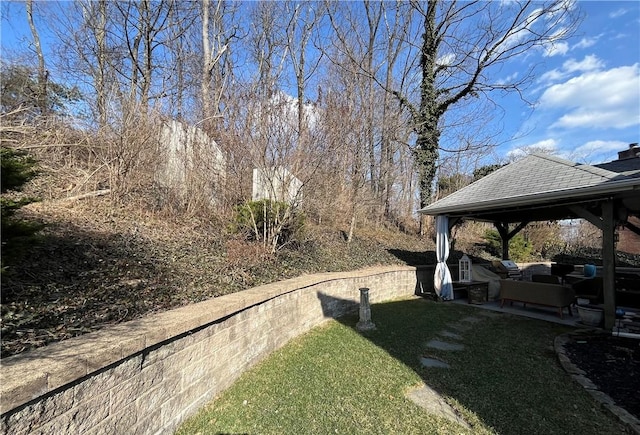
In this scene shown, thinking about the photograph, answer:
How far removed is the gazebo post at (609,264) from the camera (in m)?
5.71

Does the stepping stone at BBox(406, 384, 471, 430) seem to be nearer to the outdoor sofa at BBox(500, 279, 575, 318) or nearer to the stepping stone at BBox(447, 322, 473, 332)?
the stepping stone at BBox(447, 322, 473, 332)

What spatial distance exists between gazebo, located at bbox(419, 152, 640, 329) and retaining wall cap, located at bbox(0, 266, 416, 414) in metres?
6.43

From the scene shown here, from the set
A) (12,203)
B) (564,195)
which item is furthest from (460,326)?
(12,203)

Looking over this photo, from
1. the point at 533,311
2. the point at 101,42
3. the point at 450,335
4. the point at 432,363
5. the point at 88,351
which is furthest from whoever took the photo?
the point at 101,42

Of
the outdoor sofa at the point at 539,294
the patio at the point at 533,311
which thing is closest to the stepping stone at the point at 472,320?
the patio at the point at 533,311

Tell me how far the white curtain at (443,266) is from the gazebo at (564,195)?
0.04 meters

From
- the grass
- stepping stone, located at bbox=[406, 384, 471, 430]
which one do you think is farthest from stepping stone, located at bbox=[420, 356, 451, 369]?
stepping stone, located at bbox=[406, 384, 471, 430]

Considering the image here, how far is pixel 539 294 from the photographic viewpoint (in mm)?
6953

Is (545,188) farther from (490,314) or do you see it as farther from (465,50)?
(465,50)

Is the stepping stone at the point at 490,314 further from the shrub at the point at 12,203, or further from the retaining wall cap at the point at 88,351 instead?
the shrub at the point at 12,203

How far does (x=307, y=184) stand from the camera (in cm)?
608

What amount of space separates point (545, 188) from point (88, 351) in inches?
307

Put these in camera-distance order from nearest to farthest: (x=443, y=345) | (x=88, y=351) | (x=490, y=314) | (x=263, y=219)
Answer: (x=88, y=351) < (x=443, y=345) < (x=263, y=219) < (x=490, y=314)

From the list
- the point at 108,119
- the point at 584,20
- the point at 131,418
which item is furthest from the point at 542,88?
the point at 131,418
